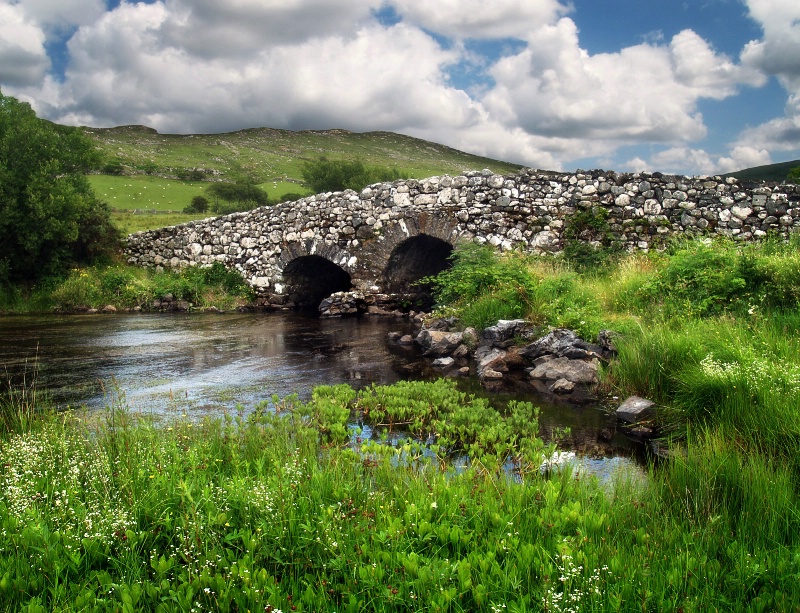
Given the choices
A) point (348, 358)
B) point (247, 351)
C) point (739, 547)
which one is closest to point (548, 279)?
point (348, 358)

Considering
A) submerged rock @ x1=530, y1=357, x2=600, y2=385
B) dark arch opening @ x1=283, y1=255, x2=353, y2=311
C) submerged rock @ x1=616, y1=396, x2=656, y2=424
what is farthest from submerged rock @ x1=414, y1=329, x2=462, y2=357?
dark arch opening @ x1=283, y1=255, x2=353, y2=311

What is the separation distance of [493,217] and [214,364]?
35.2 ft

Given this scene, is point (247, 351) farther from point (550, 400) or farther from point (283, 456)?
point (283, 456)

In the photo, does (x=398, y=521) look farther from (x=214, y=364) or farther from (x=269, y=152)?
(x=269, y=152)

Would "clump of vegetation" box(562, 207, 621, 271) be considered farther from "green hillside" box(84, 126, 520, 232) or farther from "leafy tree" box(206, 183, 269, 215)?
"leafy tree" box(206, 183, 269, 215)

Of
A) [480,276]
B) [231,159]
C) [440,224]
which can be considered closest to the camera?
[480,276]

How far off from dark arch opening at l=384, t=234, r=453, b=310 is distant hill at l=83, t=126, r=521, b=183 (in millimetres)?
74294

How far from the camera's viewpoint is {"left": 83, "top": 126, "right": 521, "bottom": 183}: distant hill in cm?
10538

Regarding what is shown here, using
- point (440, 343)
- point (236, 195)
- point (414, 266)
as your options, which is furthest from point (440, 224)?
point (236, 195)

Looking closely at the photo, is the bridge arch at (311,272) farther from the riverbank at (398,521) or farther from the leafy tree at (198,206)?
the leafy tree at (198,206)

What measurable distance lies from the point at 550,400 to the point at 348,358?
5.15m

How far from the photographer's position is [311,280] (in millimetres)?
24781

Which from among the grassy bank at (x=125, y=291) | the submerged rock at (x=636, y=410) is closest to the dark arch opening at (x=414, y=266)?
the grassy bank at (x=125, y=291)

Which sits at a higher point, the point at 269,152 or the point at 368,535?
the point at 269,152
